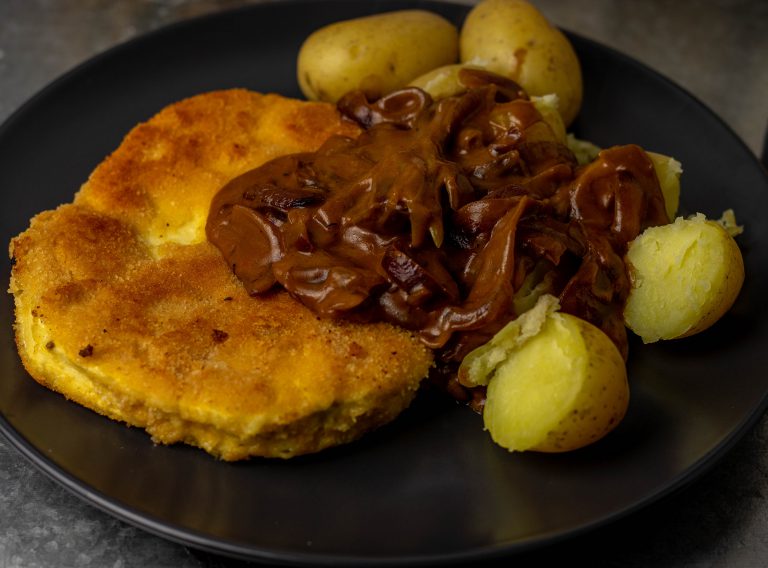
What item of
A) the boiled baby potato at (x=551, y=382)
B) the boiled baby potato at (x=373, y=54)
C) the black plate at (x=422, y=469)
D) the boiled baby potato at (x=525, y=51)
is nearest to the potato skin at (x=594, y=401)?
the boiled baby potato at (x=551, y=382)

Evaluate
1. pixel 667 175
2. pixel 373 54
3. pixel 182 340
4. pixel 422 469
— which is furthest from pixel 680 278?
pixel 373 54

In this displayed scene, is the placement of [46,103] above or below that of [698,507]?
above

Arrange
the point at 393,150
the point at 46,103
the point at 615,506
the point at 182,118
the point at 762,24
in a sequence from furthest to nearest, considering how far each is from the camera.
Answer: the point at 762,24 → the point at 46,103 → the point at 182,118 → the point at 393,150 → the point at 615,506

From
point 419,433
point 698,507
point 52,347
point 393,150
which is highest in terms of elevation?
point 393,150

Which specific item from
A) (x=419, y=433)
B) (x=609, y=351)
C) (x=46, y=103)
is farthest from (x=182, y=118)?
(x=609, y=351)

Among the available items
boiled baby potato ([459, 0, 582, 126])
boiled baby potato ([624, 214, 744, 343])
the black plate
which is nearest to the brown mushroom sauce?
boiled baby potato ([624, 214, 744, 343])

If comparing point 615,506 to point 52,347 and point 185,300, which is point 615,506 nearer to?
point 185,300
